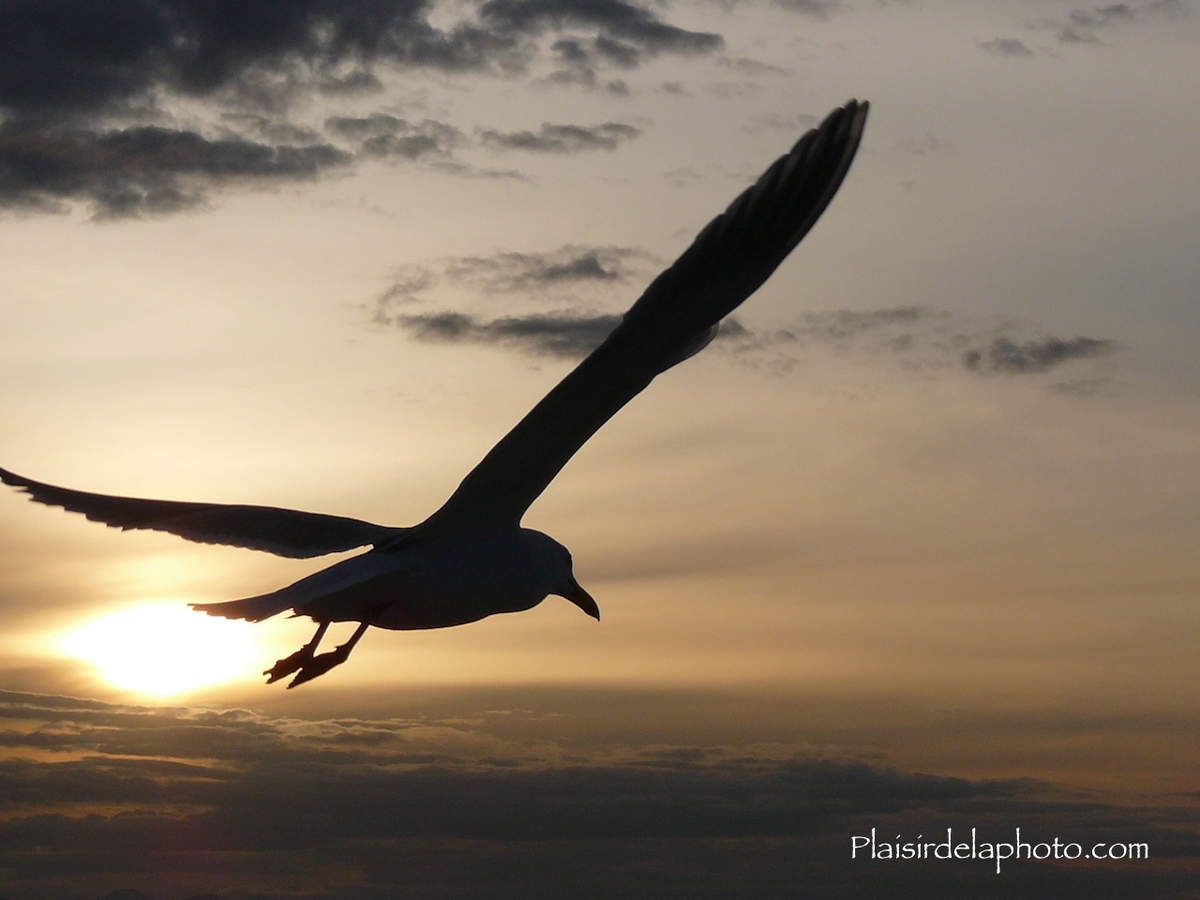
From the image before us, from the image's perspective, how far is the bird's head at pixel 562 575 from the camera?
55.2ft

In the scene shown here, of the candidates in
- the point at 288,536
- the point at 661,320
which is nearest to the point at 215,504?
the point at 288,536

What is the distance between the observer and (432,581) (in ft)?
51.4

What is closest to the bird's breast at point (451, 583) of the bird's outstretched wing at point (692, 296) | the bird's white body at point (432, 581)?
→ the bird's white body at point (432, 581)

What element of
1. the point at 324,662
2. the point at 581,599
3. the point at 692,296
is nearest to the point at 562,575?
the point at 581,599

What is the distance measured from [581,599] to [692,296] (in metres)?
5.63

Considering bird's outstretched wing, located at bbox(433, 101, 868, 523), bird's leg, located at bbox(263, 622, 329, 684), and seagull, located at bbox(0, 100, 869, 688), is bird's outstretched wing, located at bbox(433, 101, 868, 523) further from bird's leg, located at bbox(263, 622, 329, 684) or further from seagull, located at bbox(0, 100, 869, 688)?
bird's leg, located at bbox(263, 622, 329, 684)

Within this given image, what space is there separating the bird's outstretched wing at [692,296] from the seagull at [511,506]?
0.4 inches

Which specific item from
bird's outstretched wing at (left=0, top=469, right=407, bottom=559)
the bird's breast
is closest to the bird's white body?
the bird's breast

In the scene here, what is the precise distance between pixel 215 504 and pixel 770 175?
6.73 m

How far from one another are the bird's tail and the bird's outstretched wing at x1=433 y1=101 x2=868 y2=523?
1.87 metres

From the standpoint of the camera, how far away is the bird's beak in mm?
17922

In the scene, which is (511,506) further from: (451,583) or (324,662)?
(324,662)

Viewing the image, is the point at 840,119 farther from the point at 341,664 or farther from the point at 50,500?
the point at 50,500

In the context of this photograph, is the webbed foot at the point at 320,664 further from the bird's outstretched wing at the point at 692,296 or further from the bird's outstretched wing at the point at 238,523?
the bird's outstretched wing at the point at 692,296
